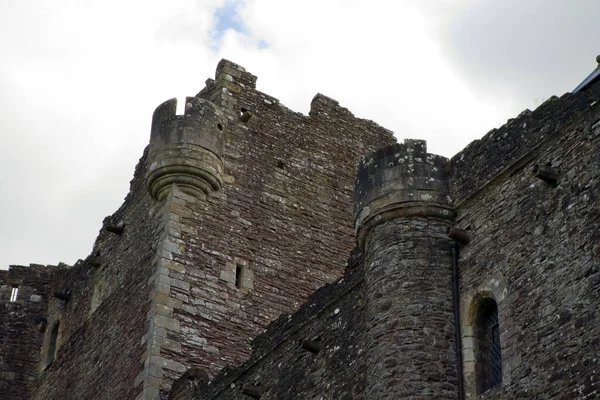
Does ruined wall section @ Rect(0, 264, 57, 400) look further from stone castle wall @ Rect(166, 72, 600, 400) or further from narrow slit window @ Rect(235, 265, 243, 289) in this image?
stone castle wall @ Rect(166, 72, 600, 400)

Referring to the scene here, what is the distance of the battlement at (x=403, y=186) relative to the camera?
1291 centimetres

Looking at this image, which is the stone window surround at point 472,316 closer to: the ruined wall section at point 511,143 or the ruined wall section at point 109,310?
the ruined wall section at point 511,143

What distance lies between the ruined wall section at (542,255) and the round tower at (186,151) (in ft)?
22.7

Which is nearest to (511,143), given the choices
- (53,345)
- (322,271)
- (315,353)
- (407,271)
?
(407,271)

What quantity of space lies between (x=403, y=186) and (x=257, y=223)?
7001mm

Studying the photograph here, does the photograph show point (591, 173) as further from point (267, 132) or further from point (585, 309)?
point (267, 132)

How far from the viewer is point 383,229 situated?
13.0 meters

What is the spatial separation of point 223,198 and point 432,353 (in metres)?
7.95

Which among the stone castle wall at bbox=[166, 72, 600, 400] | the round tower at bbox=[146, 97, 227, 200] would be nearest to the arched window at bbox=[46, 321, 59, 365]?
the round tower at bbox=[146, 97, 227, 200]

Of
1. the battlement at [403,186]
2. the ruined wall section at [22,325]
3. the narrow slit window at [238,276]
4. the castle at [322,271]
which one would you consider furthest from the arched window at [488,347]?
the ruined wall section at [22,325]

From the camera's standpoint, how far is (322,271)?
20.0 meters

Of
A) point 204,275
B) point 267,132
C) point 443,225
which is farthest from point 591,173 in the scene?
point 267,132

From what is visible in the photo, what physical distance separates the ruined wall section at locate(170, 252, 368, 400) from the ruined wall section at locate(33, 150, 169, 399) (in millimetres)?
2667

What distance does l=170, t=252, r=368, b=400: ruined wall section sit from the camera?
1356 cm
